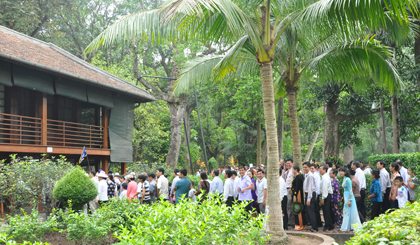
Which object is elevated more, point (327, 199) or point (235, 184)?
point (235, 184)

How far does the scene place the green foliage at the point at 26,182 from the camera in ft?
33.4

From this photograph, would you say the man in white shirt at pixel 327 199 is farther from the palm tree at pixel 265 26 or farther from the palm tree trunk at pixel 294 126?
the palm tree at pixel 265 26

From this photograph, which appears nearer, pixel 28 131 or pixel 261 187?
pixel 261 187

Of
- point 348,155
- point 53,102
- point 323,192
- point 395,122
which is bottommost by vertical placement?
point 323,192

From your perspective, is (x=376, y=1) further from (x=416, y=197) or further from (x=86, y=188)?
(x=86, y=188)

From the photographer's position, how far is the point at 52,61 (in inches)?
631

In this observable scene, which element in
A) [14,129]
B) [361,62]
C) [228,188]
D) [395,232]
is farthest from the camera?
[14,129]

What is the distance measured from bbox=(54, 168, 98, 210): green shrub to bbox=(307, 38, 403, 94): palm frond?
688cm

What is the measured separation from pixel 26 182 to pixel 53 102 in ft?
29.2

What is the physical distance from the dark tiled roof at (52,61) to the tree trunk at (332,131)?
9629 mm

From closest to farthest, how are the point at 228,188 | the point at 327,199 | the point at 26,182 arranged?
the point at 327,199 → the point at 26,182 → the point at 228,188

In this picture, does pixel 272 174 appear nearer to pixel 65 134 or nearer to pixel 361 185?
pixel 361 185

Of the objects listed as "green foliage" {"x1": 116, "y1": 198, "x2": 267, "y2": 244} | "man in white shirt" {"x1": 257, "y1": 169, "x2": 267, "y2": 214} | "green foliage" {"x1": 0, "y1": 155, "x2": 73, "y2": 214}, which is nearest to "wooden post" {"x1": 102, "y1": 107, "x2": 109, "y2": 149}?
"green foliage" {"x1": 0, "y1": 155, "x2": 73, "y2": 214}

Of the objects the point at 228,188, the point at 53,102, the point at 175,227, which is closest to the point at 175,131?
the point at 53,102
